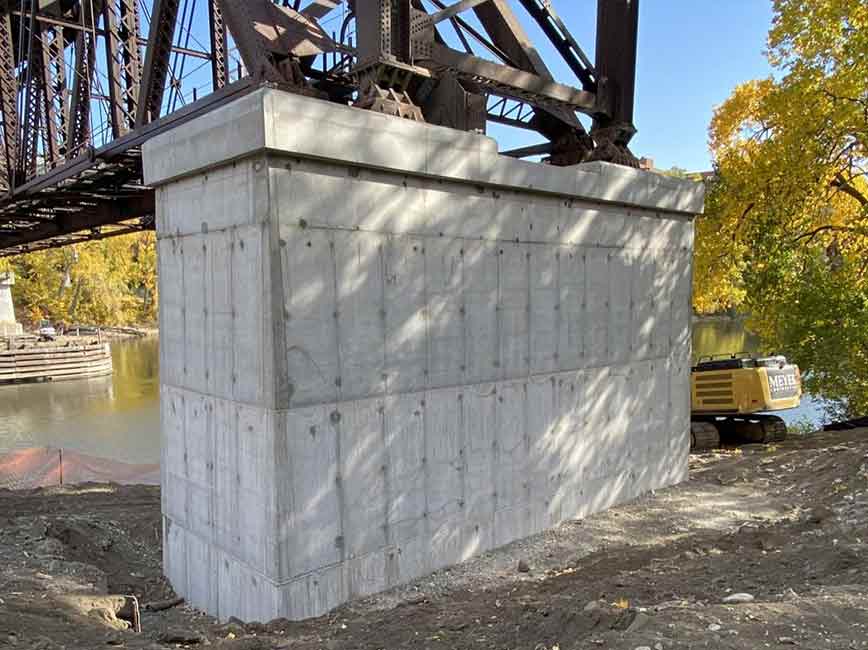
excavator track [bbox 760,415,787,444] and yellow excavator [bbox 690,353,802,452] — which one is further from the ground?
yellow excavator [bbox 690,353,802,452]

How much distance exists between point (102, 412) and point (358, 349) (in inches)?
998

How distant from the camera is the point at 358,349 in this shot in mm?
5875

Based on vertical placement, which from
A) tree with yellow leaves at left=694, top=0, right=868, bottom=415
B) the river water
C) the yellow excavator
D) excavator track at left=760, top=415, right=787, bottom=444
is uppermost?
tree with yellow leaves at left=694, top=0, right=868, bottom=415

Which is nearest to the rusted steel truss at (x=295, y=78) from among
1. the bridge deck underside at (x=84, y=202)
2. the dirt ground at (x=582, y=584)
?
the bridge deck underside at (x=84, y=202)

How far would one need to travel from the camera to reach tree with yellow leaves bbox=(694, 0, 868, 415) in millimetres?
13703

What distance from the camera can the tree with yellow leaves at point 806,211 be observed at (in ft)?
45.0

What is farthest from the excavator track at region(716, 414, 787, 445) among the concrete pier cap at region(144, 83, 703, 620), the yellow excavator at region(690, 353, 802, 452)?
the concrete pier cap at region(144, 83, 703, 620)

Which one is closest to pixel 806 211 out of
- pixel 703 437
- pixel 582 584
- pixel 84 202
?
pixel 703 437

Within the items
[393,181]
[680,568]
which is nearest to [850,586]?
[680,568]

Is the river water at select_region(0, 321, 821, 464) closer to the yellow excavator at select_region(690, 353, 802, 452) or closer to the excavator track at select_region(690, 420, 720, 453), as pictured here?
the yellow excavator at select_region(690, 353, 802, 452)

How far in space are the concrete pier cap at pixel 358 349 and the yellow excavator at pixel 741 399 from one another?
6754mm

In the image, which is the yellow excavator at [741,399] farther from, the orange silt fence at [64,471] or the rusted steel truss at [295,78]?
the orange silt fence at [64,471]

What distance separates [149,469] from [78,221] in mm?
8338

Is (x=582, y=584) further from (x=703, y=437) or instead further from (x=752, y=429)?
(x=752, y=429)
